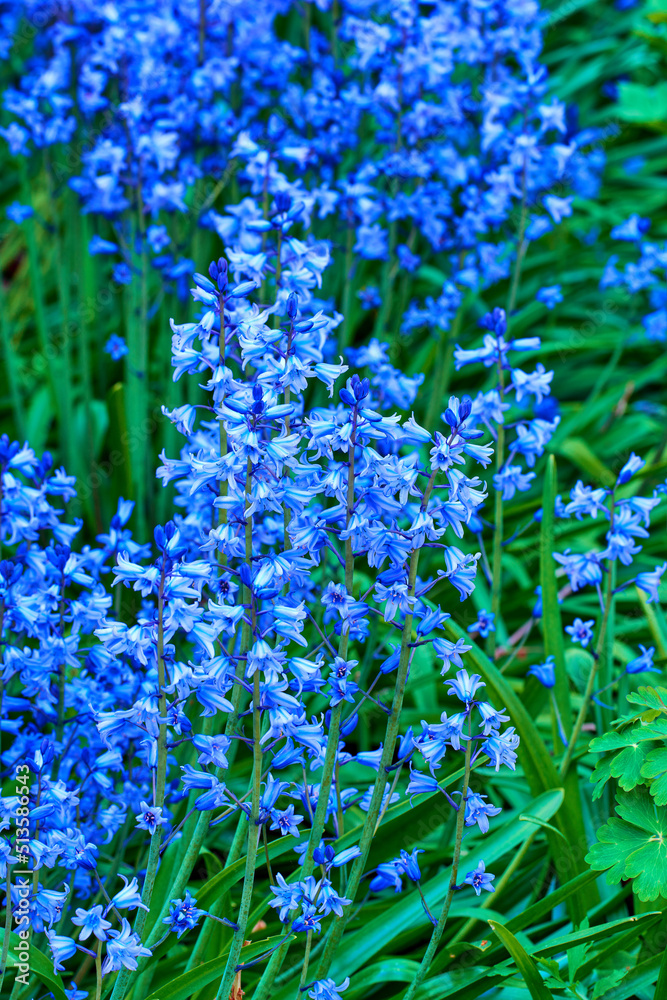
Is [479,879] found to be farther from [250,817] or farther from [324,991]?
[250,817]

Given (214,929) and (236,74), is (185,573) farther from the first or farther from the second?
(236,74)

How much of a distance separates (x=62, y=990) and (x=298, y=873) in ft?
1.97

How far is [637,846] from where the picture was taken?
6.91 ft

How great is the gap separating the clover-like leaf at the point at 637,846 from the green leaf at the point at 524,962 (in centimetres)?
25

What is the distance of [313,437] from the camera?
1.83 metres

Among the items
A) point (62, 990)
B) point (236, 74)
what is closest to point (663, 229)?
point (236, 74)

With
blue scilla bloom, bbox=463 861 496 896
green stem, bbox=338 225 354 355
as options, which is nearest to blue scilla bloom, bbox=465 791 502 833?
blue scilla bloom, bbox=463 861 496 896

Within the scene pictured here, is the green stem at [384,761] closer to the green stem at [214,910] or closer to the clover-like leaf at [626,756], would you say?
the green stem at [214,910]

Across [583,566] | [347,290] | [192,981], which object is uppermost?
[347,290]

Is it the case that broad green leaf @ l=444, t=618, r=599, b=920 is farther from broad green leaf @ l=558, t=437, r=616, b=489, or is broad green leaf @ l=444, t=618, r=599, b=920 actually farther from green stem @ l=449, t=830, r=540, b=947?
broad green leaf @ l=558, t=437, r=616, b=489

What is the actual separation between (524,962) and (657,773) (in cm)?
52

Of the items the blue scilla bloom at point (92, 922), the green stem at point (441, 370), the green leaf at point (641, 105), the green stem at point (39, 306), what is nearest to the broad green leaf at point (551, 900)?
the blue scilla bloom at point (92, 922)

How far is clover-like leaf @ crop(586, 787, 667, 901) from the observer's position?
204cm

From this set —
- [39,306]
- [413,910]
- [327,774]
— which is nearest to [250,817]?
[327,774]
